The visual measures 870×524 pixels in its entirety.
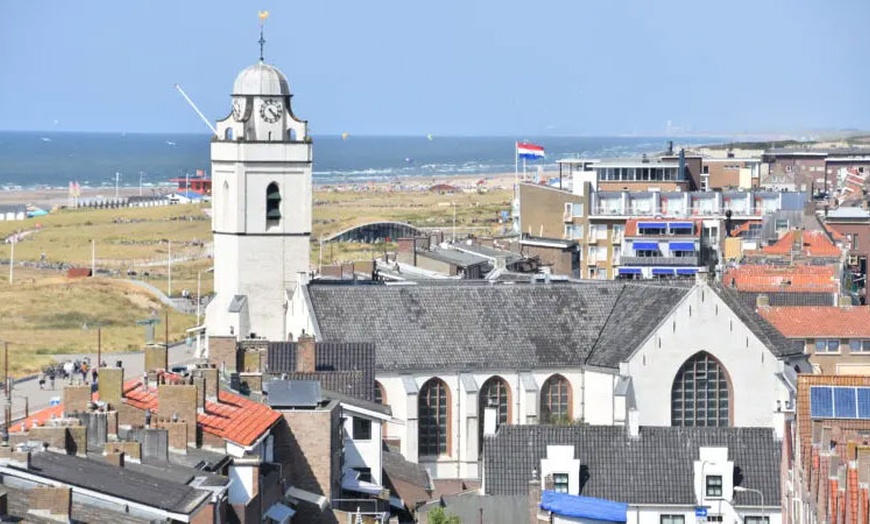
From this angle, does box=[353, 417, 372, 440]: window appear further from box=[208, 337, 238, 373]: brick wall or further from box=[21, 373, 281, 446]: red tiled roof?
box=[21, 373, 281, 446]: red tiled roof

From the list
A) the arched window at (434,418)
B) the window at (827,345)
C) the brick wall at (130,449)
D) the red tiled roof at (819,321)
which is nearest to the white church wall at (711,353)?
the arched window at (434,418)

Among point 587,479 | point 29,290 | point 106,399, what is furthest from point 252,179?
point 29,290

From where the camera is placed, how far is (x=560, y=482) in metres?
59.2

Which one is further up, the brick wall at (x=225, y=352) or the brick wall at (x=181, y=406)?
the brick wall at (x=225, y=352)

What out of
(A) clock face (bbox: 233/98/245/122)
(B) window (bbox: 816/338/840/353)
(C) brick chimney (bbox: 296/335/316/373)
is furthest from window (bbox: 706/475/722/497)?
(A) clock face (bbox: 233/98/245/122)

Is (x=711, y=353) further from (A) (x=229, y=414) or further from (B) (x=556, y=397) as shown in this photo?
(A) (x=229, y=414)

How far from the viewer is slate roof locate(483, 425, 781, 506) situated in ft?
192

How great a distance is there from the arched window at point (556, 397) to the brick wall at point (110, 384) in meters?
36.6

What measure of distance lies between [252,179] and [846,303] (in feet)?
80.2

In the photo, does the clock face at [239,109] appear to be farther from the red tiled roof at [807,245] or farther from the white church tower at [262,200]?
the red tiled roof at [807,245]

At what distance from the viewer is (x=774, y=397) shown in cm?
7981

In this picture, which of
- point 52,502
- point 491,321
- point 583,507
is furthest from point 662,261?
point 52,502

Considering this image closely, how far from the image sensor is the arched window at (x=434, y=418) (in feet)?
269

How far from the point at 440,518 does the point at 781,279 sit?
49.4 metres
